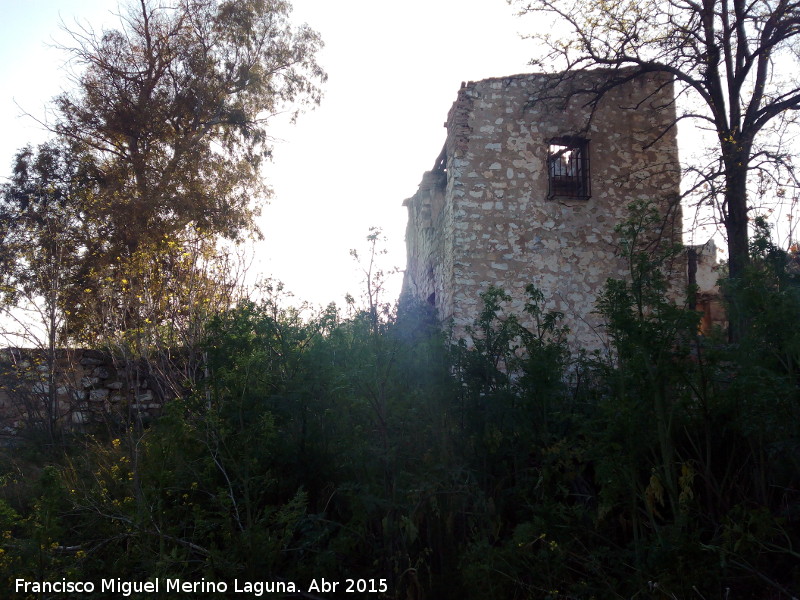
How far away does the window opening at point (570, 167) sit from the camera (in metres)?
9.38

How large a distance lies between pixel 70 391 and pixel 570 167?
7392 mm

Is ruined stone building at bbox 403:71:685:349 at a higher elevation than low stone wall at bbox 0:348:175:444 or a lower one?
higher

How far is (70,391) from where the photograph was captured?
7.55m

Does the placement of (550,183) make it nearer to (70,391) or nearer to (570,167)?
(570,167)

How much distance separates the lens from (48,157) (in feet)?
40.6

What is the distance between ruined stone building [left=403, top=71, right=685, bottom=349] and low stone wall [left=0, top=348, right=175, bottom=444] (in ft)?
13.6

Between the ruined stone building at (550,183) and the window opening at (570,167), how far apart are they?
1cm

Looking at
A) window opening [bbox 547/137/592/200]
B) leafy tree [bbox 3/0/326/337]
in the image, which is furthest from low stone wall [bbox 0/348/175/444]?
window opening [bbox 547/137/592/200]

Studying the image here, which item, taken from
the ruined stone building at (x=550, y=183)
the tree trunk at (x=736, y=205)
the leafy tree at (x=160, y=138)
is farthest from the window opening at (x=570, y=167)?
the leafy tree at (x=160, y=138)

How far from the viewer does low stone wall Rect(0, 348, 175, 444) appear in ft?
23.5

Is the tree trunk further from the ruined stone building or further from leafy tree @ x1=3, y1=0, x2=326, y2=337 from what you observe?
leafy tree @ x1=3, y1=0, x2=326, y2=337

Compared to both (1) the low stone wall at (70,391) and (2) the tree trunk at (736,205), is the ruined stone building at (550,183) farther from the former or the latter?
(1) the low stone wall at (70,391)

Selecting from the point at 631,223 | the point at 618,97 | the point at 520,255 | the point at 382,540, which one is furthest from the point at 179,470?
the point at 618,97

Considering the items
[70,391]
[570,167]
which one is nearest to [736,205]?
[570,167]
